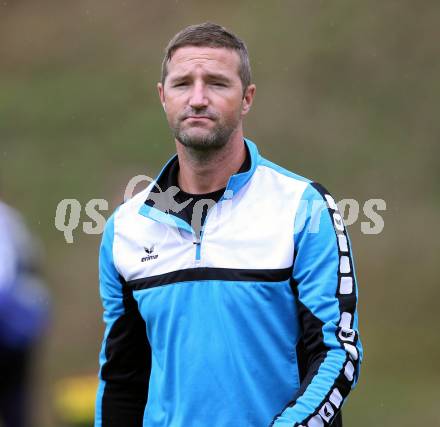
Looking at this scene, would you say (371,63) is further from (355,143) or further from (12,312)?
(12,312)

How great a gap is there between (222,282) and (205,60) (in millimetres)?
676

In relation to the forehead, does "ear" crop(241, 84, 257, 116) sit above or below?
below

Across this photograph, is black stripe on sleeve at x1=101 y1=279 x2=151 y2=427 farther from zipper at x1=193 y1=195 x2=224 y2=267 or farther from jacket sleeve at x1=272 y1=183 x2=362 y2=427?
jacket sleeve at x1=272 y1=183 x2=362 y2=427

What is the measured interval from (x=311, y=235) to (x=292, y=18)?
9878 mm

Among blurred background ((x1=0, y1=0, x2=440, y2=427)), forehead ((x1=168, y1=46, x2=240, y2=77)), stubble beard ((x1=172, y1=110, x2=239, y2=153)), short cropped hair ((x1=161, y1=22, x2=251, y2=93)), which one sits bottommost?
stubble beard ((x1=172, y1=110, x2=239, y2=153))

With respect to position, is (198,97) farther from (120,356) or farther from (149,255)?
(120,356)

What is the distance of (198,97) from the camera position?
3100 millimetres

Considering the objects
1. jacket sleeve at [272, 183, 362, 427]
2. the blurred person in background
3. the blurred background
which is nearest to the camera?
jacket sleeve at [272, 183, 362, 427]

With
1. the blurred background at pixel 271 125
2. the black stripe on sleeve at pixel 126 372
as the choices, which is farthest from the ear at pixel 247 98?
the blurred background at pixel 271 125

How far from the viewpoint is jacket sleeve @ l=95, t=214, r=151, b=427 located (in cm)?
333

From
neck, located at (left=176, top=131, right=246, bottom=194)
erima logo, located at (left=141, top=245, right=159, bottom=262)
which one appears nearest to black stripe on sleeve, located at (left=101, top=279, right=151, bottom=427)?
erima logo, located at (left=141, top=245, right=159, bottom=262)

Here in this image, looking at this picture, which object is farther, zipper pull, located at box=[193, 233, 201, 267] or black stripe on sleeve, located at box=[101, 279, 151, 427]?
black stripe on sleeve, located at box=[101, 279, 151, 427]

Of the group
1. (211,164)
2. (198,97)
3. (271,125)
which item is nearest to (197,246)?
(211,164)

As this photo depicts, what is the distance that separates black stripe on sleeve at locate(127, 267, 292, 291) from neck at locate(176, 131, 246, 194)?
0.28m
